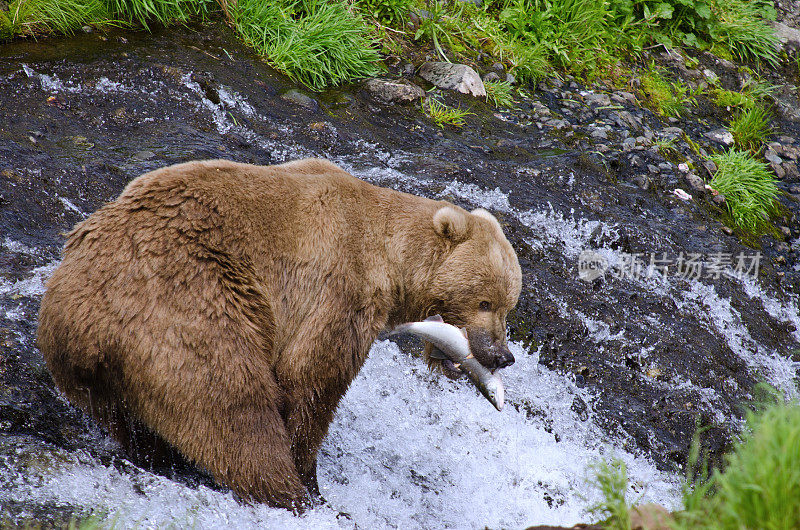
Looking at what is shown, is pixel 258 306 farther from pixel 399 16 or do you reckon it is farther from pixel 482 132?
pixel 399 16

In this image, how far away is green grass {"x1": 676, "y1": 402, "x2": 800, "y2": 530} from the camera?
6.94 ft

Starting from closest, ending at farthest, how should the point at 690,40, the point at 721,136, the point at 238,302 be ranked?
the point at 238,302 < the point at 721,136 < the point at 690,40

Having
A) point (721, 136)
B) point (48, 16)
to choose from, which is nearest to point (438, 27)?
point (721, 136)

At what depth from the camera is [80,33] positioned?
6953 millimetres

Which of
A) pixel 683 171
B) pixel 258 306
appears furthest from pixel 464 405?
pixel 683 171

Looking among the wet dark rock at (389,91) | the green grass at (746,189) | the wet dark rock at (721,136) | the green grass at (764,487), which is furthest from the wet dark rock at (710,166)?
the green grass at (764,487)

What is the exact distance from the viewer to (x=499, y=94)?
8312 mm

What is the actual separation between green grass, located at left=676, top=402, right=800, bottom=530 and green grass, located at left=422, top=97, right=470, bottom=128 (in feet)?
18.8

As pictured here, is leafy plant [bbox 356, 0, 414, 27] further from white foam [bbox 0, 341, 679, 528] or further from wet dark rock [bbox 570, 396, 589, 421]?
wet dark rock [bbox 570, 396, 589, 421]

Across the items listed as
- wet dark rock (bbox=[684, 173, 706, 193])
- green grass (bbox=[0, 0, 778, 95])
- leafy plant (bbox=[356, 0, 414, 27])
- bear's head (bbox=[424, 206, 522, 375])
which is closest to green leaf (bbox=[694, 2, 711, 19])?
green grass (bbox=[0, 0, 778, 95])

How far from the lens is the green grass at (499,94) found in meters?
8.29

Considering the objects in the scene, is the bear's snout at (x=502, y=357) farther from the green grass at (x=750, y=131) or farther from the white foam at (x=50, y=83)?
the green grass at (x=750, y=131)

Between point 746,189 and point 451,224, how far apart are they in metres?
5.47

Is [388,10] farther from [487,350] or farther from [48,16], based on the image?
[487,350]
